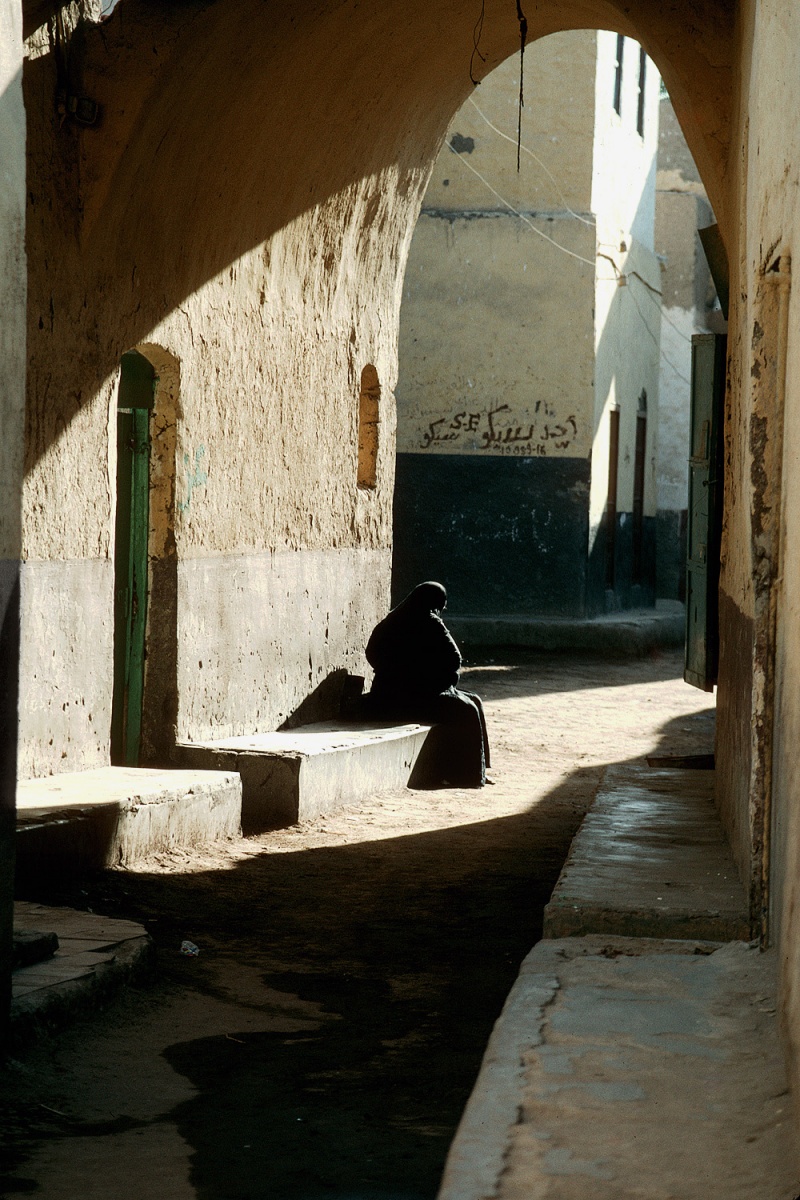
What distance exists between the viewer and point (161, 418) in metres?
7.43

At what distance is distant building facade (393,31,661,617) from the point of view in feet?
50.1

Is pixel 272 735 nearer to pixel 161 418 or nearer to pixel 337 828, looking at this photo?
pixel 337 828

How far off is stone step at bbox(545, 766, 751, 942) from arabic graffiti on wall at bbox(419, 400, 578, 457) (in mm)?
8895

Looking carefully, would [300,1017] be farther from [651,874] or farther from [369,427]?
[369,427]

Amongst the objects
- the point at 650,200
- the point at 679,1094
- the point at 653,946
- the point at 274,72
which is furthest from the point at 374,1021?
the point at 650,200

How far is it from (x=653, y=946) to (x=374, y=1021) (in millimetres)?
905

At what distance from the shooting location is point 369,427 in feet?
33.0

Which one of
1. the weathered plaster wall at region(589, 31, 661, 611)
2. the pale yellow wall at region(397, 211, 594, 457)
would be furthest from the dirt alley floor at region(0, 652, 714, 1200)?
the weathered plaster wall at region(589, 31, 661, 611)

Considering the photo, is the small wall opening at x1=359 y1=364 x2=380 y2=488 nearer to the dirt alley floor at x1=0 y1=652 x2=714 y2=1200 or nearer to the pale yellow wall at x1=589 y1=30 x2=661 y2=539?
the dirt alley floor at x1=0 y1=652 x2=714 y2=1200

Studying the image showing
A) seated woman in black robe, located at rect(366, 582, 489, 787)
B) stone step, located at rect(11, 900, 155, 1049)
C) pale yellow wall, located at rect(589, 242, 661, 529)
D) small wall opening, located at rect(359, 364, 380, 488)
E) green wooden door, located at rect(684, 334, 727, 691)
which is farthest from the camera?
pale yellow wall, located at rect(589, 242, 661, 529)

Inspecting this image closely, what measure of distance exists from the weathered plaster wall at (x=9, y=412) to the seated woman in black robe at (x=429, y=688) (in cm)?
533

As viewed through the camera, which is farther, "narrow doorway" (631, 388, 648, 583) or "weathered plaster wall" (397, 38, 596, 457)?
"narrow doorway" (631, 388, 648, 583)

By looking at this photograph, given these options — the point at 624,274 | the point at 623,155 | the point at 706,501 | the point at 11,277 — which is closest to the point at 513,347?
the point at 624,274

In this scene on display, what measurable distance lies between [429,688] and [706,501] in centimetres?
276
